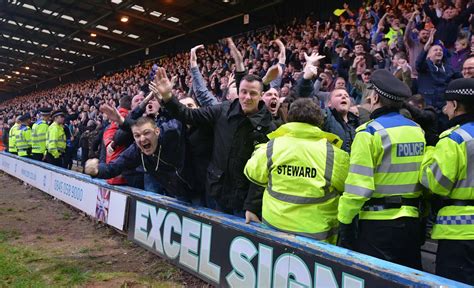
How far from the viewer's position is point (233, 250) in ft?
10.0

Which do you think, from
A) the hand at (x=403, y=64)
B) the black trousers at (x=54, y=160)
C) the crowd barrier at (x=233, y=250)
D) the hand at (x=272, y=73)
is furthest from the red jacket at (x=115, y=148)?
the black trousers at (x=54, y=160)

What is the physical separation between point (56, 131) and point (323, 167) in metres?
8.05

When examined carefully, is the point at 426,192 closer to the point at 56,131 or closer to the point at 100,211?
the point at 100,211

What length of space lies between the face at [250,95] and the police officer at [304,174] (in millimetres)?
478

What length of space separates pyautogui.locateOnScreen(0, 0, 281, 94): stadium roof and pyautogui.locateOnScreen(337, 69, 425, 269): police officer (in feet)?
43.6

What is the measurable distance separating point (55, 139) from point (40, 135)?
1.15 meters

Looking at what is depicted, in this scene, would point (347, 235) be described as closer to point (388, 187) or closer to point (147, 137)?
point (388, 187)

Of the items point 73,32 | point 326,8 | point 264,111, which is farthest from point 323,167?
point 73,32

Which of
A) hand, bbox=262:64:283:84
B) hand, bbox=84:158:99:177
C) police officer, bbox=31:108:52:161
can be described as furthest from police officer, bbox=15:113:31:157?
hand, bbox=262:64:283:84

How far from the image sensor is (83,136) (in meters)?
10.7

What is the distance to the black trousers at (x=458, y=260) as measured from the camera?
2037 mm

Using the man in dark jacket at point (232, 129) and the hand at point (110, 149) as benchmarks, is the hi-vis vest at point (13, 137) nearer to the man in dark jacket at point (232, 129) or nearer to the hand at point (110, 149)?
the hand at point (110, 149)

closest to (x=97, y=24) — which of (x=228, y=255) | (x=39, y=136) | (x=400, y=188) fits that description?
(x=39, y=136)

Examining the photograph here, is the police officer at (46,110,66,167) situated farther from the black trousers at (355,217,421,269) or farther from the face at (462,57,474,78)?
the black trousers at (355,217,421,269)
